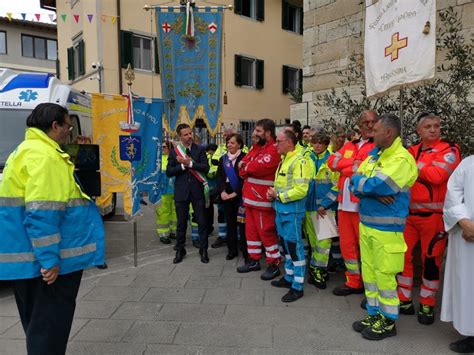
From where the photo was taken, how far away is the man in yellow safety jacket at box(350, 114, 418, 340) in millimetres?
3172

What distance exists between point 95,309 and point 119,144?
2.66m

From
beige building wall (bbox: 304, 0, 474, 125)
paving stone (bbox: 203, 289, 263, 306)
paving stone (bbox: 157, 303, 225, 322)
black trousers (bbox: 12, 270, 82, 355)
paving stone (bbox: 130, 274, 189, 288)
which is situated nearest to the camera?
black trousers (bbox: 12, 270, 82, 355)

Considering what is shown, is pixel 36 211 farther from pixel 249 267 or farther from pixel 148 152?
pixel 148 152

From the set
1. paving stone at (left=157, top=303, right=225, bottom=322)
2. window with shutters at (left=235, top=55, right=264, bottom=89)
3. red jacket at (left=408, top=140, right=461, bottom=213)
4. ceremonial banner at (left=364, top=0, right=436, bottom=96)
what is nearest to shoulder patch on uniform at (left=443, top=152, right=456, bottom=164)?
red jacket at (left=408, top=140, right=461, bottom=213)

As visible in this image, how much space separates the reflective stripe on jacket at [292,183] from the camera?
13.4 feet

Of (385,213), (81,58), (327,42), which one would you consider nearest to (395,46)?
(385,213)

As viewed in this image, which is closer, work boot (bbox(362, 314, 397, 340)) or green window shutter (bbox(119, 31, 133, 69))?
work boot (bbox(362, 314, 397, 340))

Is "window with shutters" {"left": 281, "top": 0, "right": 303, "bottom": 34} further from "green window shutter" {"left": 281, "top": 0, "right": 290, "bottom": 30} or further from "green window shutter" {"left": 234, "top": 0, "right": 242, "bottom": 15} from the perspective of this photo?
"green window shutter" {"left": 234, "top": 0, "right": 242, "bottom": 15}

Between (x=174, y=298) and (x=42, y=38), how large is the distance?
97.1 feet

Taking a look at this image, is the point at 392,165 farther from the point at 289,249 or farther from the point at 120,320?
the point at 120,320

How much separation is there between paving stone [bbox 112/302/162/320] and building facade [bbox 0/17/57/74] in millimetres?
27283

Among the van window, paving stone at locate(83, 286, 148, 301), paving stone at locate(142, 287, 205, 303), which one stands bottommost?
paving stone at locate(83, 286, 148, 301)

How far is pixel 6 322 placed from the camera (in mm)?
3787

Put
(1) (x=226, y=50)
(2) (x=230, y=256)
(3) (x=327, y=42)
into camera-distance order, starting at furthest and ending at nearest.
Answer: (1) (x=226, y=50), (3) (x=327, y=42), (2) (x=230, y=256)
